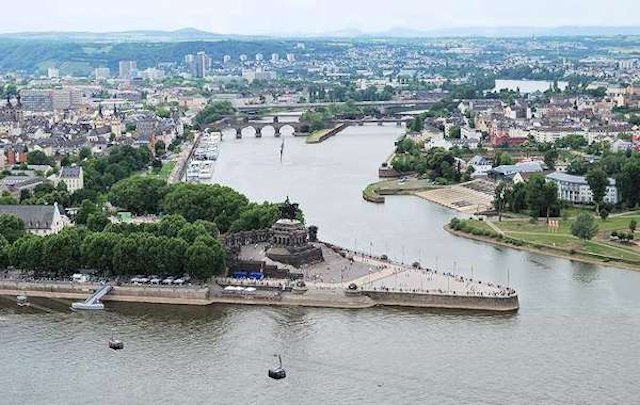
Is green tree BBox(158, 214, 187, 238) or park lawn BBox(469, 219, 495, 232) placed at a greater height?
green tree BBox(158, 214, 187, 238)

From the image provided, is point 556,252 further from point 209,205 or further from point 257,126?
point 257,126

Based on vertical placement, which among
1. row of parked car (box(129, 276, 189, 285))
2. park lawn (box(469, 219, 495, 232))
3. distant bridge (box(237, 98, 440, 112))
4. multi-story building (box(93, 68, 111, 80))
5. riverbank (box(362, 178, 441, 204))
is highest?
row of parked car (box(129, 276, 189, 285))

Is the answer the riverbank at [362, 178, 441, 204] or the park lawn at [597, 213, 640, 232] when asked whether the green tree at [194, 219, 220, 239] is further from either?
the riverbank at [362, 178, 441, 204]

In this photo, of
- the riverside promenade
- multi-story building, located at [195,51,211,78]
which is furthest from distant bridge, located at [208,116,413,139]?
multi-story building, located at [195,51,211,78]

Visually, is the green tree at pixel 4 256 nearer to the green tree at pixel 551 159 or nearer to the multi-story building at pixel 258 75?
the green tree at pixel 551 159

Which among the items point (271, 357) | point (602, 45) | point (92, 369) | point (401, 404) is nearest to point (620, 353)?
point (401, 404)

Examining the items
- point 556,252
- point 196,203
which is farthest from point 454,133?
point 556,252

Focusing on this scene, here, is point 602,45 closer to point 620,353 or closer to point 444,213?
point 444,213
